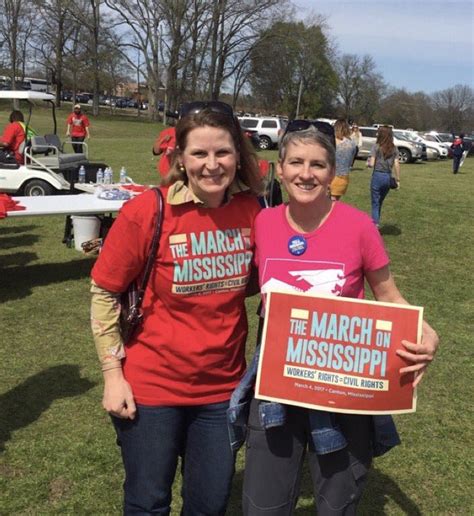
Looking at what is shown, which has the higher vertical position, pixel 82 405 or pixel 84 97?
pixel 84 97

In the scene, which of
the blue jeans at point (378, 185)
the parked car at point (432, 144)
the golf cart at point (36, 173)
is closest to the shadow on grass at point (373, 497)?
the blue jeans at point (378, 185)

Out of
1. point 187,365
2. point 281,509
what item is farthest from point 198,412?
point 281,509

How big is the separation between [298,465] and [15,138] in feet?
35.9

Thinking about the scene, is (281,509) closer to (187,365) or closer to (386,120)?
(187,365)

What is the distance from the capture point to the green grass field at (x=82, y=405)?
3.15 meters

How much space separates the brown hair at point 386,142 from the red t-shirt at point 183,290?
27.6 feet

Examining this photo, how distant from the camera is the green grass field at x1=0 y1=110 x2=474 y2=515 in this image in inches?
124

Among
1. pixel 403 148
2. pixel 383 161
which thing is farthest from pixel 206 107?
pixel 403 148

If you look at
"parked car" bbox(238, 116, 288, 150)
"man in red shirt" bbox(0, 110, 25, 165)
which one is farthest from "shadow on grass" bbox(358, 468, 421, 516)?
"parked car" bbox(238, 116, 288, 150)

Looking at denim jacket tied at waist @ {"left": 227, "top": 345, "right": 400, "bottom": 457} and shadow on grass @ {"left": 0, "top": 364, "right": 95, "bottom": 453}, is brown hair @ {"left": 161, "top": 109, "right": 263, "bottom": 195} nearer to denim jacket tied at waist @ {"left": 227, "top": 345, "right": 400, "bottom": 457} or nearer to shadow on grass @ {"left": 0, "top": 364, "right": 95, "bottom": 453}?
denim jacket tied at waist @ {"left": 227, "top": 345, "right": 400, "bottom": 457}

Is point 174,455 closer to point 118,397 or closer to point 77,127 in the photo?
point 118,397

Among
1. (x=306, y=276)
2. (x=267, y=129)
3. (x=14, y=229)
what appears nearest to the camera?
(x=306, y=276)

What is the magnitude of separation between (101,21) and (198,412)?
48392mm

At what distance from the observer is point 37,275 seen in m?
6.98
